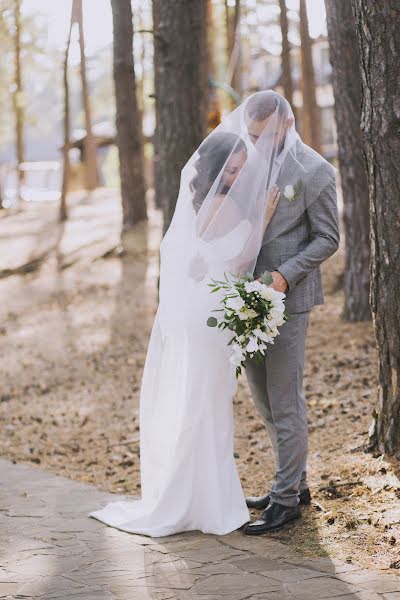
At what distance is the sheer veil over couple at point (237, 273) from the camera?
16.4ft

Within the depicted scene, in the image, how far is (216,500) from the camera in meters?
5.08

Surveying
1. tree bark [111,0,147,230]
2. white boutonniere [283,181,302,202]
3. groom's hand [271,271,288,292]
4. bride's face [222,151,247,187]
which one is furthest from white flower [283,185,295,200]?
tree bark [111,0,147,230]

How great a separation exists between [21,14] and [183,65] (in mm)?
18133

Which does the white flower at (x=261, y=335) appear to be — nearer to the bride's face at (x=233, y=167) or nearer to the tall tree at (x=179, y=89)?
the bride's face at (x=233, y=167)

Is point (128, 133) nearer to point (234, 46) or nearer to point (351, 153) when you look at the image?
point (234, 46)

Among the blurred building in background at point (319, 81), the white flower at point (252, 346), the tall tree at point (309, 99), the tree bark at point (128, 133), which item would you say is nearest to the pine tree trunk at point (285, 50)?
the tall tree at point (309, 99)

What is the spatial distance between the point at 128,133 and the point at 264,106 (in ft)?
44.5

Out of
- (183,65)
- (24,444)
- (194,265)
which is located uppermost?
(183,65)

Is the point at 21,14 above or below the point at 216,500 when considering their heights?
above

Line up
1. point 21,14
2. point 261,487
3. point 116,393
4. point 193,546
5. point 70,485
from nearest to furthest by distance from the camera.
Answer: point 193,546 < point 261,487 < point 70,485 < point 116,393 < point 21,14

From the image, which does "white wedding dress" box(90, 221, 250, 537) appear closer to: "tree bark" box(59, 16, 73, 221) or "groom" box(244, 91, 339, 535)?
"groom" box(244, 91, 339, 535)

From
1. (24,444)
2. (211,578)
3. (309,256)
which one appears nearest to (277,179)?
(309,256)

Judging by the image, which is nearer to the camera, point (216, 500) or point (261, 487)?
point (216, 500)

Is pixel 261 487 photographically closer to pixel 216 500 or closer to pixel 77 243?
pixel 216 500
